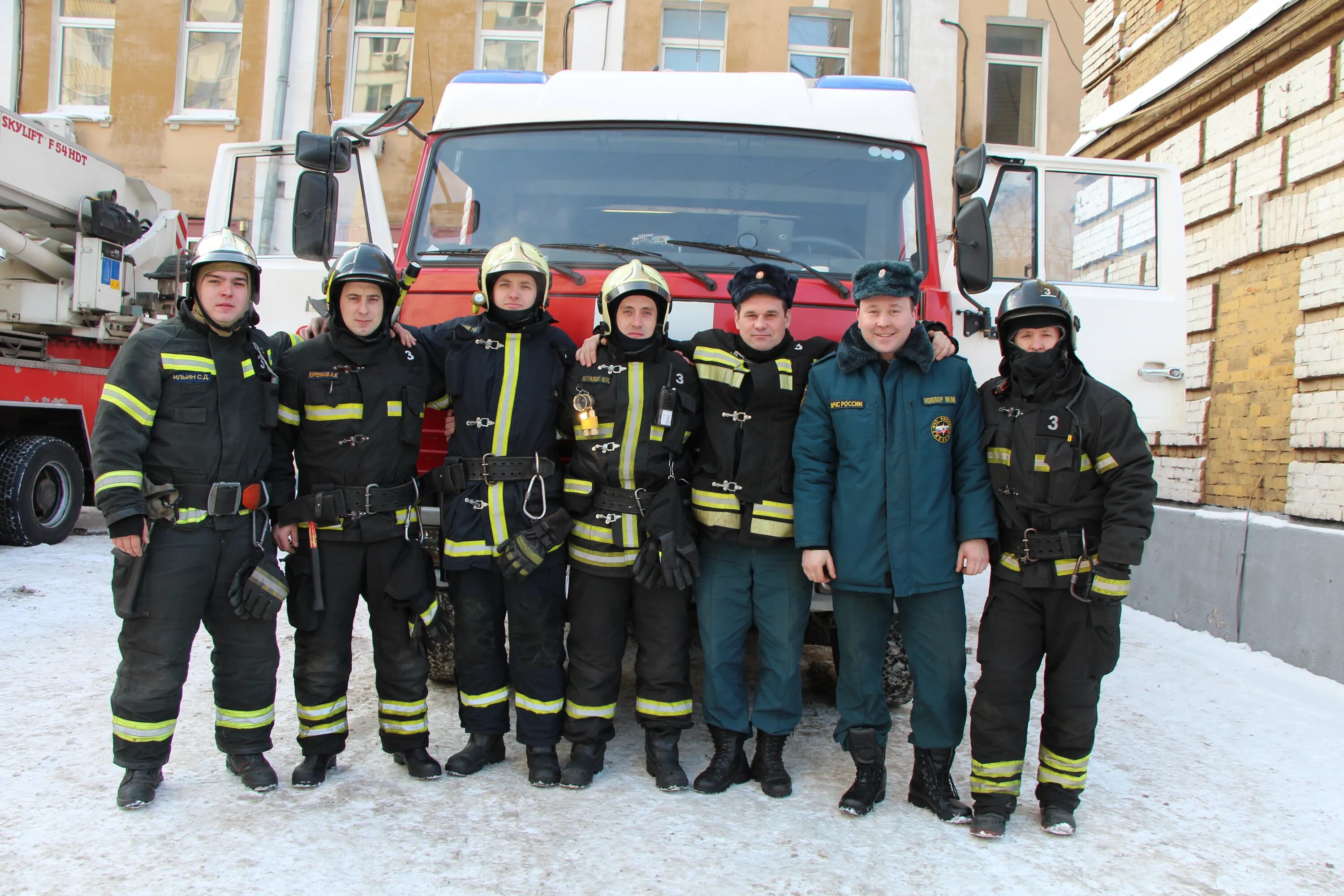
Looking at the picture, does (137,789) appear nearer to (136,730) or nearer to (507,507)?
(136,730)

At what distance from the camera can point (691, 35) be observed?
13305 mm

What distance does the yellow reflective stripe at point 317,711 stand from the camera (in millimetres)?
3332

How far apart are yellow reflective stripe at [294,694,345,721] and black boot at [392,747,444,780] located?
0.91 ft

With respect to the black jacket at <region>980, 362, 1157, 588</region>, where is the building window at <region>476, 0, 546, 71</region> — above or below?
above

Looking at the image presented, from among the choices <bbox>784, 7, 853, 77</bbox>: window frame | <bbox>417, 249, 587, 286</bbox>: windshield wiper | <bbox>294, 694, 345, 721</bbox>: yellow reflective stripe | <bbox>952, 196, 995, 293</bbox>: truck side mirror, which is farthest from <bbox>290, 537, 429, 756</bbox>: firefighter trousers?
<bbox>784, 7, 853, 77</bbox>: window frame

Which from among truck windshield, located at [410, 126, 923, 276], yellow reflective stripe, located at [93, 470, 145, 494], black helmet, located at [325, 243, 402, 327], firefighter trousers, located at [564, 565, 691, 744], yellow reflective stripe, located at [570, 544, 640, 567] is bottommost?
firefighter trousers, located at [564, 565, 691, 744]

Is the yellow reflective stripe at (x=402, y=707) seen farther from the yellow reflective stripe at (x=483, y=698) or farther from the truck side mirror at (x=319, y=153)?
the truck side mirror at (x=319, y=153)

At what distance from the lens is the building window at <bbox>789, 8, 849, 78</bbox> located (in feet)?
44.0

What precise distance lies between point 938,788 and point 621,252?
230 cm

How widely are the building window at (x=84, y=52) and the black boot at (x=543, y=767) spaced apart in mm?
13883

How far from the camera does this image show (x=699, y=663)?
5.15m

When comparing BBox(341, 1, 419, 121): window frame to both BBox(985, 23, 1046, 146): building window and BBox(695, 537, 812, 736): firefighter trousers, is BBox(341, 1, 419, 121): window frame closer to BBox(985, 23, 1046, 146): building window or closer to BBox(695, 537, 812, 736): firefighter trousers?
BBox(985, 23, 1046, 146): building window

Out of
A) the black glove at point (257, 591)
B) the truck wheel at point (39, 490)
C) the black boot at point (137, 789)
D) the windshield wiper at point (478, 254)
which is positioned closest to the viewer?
the black boot at point (137, 789)

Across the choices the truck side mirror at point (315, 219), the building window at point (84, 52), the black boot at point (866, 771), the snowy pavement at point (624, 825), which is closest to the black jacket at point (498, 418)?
the snowy pavement at point (624, 825)
